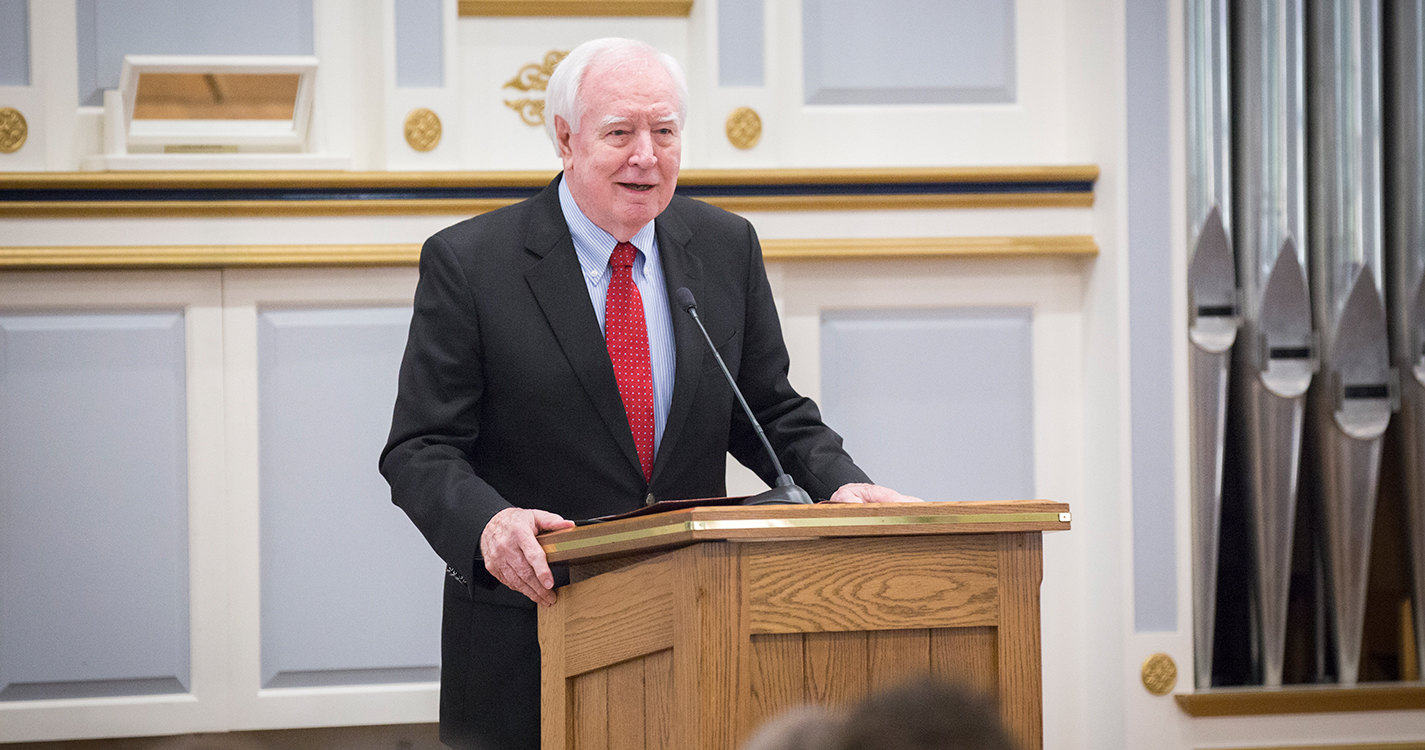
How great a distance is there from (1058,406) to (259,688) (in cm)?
199

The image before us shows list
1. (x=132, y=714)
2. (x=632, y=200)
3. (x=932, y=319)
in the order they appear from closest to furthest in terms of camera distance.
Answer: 1. (x=632, y=200)
2. (x=132, y=714)
3. (x=932, y=319)

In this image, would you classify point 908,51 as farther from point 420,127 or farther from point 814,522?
point 814,522

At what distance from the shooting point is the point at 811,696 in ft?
4.00

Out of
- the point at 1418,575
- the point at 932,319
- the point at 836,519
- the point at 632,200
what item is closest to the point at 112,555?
the point at 632,200

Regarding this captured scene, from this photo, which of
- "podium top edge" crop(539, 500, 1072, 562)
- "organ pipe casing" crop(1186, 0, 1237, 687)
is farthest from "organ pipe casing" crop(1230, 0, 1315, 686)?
"podium top edge" crop(539, 500, 1072, 562)

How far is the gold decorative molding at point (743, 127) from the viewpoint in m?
2.93

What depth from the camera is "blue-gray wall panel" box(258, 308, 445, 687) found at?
281 cm

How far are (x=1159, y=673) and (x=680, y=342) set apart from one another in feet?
5.49

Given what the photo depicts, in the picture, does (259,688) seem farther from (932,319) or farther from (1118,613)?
(1118,613)

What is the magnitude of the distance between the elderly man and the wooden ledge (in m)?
1.49

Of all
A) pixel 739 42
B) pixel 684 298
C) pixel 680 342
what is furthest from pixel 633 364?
pixel 739 42

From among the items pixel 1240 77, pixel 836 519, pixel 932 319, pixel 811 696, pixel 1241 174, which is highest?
pixel 1240 77

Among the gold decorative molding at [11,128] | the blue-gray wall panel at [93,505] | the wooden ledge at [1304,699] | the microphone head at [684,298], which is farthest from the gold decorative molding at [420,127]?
the wooden ledge at [1304,699]

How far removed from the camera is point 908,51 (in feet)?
9.89
